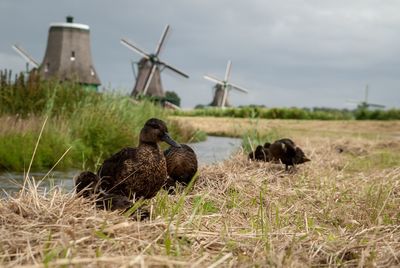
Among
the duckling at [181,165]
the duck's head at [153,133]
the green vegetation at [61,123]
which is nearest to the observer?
the duck's head at [153,133]

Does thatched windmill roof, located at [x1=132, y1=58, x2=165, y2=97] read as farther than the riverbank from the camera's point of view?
Yes

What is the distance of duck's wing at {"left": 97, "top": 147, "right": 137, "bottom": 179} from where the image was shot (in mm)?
5246

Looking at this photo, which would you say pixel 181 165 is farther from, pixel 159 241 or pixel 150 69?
pixel 150 69

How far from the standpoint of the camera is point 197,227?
4.11 meters

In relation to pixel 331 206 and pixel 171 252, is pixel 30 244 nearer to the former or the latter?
pixel 171 252

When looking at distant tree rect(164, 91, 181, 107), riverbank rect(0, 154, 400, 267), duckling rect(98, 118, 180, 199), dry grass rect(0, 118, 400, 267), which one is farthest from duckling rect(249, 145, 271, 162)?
distant tree rect(164, 91, 181, 107)

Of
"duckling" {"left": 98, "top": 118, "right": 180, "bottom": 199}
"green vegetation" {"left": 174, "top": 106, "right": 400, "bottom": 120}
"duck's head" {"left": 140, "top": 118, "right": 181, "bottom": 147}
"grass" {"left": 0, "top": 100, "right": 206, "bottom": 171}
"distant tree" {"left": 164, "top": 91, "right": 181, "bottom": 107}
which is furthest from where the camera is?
"distant tree" {"left": 164, "top": 91, "right": 181, "bottom": 107}

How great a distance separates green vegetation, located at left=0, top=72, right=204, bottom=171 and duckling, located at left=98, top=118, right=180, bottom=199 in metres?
7.01

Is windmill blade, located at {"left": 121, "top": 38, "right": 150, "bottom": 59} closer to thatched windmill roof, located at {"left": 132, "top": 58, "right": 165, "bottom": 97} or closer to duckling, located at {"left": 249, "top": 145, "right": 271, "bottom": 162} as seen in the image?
thatched windmill roof, located at {"left": 132, "top": 58, "right": 165, "bottom": 97}

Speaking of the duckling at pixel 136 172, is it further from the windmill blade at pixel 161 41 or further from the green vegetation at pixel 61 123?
the windmill blade at pixel 161 41

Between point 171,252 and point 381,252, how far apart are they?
4.69ft

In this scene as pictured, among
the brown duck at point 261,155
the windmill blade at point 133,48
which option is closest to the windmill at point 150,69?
the windmill blade at point 133,48

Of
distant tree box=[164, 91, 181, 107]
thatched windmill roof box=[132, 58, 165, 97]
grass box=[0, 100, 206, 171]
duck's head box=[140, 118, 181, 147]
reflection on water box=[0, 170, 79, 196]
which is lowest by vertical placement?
reflection on water box=[0, 170, 79, 196]

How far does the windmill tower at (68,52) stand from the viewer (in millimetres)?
50781
